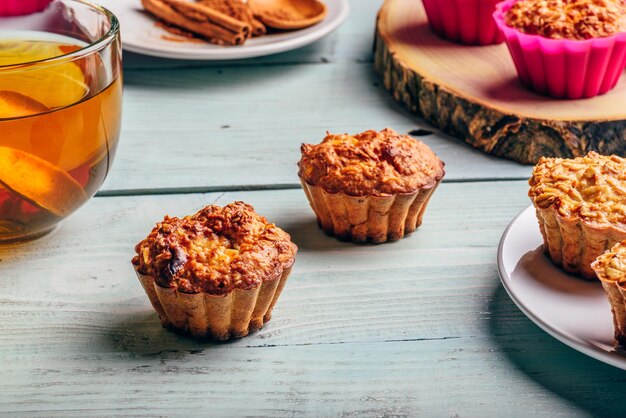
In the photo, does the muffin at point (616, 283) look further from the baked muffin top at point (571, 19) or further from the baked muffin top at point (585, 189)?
the baked muffin top at point (571, 19)

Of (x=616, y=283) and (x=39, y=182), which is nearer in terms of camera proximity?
(x=616, y=283)

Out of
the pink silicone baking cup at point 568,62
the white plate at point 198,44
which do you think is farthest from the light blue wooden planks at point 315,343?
the white plate at point 198,44

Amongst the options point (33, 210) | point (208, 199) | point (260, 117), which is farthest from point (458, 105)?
point (33, 210)

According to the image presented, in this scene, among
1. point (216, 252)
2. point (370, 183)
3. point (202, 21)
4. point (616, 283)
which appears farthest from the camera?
point (202, 21)

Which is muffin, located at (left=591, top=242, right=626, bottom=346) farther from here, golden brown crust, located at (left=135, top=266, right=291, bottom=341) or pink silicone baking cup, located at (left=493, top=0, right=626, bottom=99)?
pink silicone baking cup, located at (left=493, top=0, right=626, bottom=99)

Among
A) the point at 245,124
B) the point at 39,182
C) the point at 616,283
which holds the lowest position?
the point at 245,124

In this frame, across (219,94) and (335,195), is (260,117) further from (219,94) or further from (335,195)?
(335,195)

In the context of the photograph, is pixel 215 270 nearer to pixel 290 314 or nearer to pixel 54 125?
pixel 290 314

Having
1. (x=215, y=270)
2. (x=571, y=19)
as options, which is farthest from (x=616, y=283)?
(x=571, y=19)
